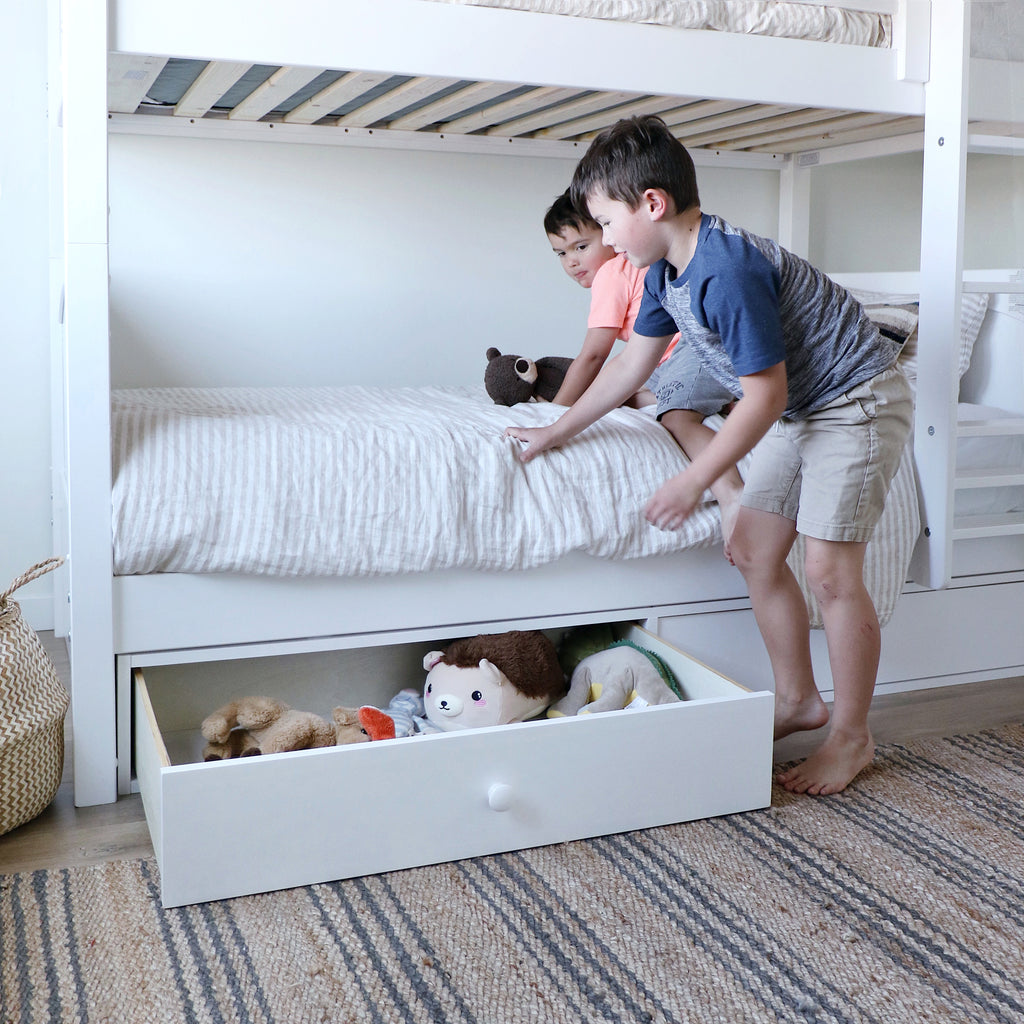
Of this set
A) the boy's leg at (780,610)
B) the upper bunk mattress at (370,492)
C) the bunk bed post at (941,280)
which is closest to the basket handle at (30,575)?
the upper bunk mattress at (370,492)

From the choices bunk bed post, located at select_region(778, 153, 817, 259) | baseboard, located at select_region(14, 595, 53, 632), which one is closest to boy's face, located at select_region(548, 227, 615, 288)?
bunk bed post, located at select_region(778, 153, 817, 259)

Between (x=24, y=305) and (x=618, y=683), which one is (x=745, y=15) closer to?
(x=618, y=683)

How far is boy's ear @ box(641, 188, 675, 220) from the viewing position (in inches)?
47.1

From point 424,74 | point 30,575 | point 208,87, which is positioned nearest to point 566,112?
point 208,87

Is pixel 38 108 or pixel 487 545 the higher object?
pixel 38 108

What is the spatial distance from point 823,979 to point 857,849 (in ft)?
0.89

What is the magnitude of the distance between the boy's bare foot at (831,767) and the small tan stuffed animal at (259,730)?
58cm

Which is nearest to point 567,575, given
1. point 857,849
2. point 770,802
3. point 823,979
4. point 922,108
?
point 770,802

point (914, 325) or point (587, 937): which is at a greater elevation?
point (914, 325)

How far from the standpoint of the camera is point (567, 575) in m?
1.45

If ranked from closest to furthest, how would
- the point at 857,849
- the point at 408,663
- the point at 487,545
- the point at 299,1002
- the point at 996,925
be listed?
the point at 299,1002 < the point at 996,925 < the point at 857,849 < the point at 487,545 < the point at 408,663

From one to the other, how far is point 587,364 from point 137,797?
2.98 feet

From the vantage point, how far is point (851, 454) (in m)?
1.31

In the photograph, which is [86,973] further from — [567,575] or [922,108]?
[922,108]
